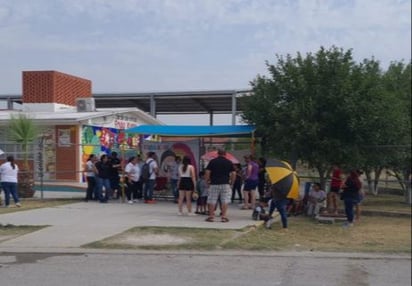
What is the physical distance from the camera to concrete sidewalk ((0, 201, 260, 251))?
1073 cm

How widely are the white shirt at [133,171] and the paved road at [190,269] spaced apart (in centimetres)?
908

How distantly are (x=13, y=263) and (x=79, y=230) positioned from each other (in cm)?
326

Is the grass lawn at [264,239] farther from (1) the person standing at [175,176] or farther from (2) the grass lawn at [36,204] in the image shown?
(1) the person standing at [175,176]

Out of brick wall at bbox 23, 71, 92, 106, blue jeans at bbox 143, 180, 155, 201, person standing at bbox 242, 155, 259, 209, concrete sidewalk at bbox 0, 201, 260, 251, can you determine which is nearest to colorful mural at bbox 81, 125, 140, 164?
brick wall at bbox 23, 71, 92, 106

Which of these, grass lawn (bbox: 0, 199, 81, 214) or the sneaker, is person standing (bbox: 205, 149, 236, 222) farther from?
grass lawn (bbox: 0, 199, 81, 214)

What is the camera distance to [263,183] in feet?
57.3

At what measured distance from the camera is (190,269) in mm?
8172

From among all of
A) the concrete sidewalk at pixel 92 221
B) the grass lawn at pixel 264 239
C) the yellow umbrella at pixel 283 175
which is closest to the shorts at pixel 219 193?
the concrete sidewalk at pixel 92 221

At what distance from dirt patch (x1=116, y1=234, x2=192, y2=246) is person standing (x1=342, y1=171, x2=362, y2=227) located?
2892 millimetres

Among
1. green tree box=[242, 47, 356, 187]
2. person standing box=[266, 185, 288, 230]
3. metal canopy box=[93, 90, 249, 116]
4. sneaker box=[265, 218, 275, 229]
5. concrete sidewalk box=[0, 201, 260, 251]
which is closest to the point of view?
person standing box=[266, 185, 288, 230]

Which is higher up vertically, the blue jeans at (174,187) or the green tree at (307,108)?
the green tree at (307,108)

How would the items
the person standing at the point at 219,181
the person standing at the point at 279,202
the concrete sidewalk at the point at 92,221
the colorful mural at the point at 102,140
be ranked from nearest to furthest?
1. the person standing at the point at 279,202
2. the concrete sidewalk at the point at 92,221
3. the person standing at the point at 219,181
4. the colorful mural at the point at 102,140

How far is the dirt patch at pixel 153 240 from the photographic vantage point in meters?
10.3

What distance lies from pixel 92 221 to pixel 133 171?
5.23 meters
